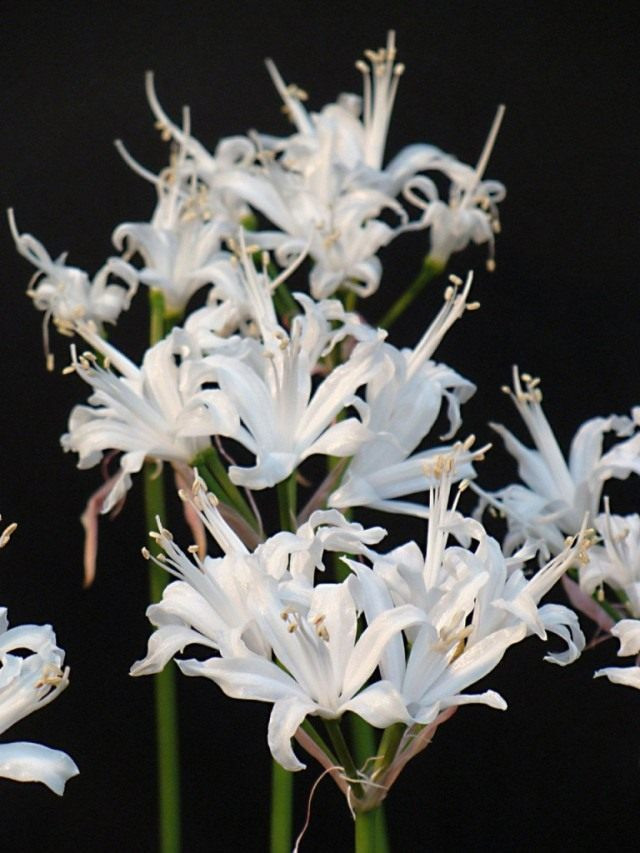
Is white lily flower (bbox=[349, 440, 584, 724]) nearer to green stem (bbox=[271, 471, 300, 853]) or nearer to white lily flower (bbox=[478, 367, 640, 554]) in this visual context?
white lily flower (bbox=[478, 367, 640, 554])

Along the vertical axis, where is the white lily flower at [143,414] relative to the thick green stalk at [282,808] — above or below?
above

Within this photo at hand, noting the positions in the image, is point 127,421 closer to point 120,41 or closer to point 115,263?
point 115,263

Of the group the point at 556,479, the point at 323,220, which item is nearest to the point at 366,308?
the point at 323,220

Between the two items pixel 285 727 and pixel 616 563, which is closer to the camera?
pixel 285 727

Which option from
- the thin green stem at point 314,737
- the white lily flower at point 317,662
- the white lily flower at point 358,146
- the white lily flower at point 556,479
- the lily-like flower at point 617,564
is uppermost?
the white lily flower at point 358,146

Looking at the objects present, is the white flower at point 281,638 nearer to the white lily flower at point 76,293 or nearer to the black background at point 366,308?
the white lily flower at point 76,293

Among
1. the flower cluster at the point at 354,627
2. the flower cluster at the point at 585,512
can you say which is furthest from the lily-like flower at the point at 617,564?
the flower cluster at the point at 354,627

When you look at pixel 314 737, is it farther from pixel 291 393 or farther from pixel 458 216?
pixel 458 216
